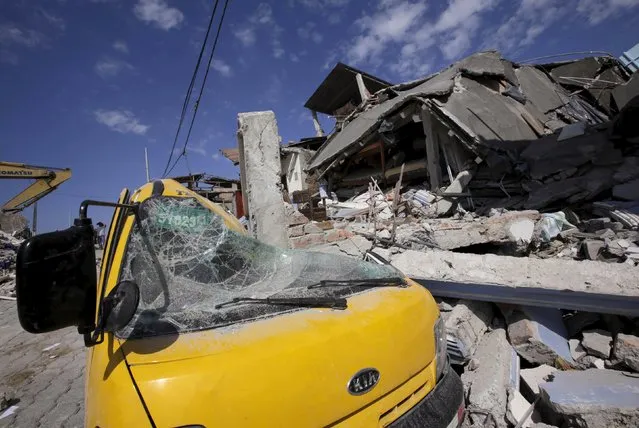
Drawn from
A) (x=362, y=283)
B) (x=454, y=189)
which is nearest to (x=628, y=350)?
(x=362, y=283)

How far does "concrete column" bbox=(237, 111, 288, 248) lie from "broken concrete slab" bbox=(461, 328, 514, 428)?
2522mm

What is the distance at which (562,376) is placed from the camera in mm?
2449

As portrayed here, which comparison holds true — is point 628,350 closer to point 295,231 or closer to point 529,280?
point 529,280

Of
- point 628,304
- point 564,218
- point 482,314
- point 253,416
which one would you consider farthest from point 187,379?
point 564,218

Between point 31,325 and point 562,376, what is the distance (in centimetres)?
324

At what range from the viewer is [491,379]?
2500 millimetres

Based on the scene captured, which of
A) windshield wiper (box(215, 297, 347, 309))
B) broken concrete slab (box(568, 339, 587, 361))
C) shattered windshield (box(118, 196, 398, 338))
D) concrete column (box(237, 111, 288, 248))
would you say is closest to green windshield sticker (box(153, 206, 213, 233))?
shattered windshield (box(118, 196, 398, 338))

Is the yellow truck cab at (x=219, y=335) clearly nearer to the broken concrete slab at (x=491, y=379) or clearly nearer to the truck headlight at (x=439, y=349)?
the truck headlight at (x=439, y=349)

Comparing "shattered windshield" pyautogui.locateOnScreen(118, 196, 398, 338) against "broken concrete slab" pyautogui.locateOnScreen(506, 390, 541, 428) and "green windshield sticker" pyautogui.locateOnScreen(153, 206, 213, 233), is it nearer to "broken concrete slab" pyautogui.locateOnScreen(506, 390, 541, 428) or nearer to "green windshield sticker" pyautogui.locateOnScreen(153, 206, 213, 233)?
"green windshield sticker" pyautogui.locateOnScreen(153, 206, 213, 233)

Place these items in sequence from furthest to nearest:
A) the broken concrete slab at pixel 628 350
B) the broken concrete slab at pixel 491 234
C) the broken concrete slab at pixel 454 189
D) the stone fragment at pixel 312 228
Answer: the broken concrete slab at pixel 454 189 → the broken concrete slab at pixel 491 234 → the stone fragment at pixel 312 228 → the broken concrete slab at pixel 628 350

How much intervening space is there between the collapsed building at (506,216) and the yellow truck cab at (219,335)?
111 cm

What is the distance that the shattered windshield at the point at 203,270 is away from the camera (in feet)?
5.03

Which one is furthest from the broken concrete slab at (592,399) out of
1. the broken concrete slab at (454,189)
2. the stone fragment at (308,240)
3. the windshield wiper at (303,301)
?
the broken concrete slab at (454,189)

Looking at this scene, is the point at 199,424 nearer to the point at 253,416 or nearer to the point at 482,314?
the point at 253,416
